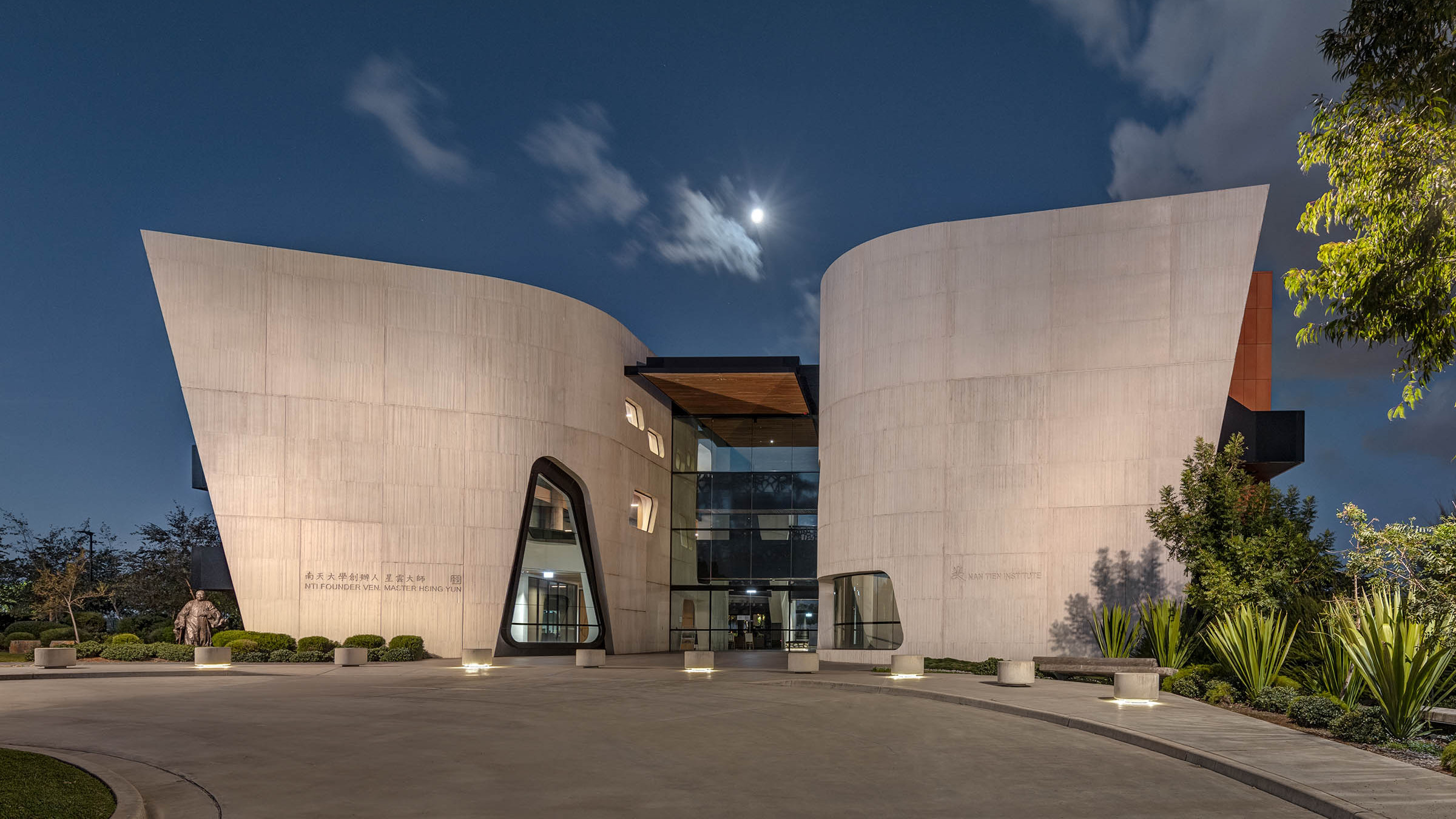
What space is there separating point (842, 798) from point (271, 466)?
2534cm

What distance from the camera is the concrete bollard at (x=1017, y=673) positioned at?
20250 mm

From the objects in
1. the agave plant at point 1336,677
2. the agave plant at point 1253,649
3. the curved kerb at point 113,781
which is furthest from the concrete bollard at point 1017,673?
the curved kerb at point 113,781

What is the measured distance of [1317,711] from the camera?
1278 cm

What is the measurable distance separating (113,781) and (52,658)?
1911 centimetres

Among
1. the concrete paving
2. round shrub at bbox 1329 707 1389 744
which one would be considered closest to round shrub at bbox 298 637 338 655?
the concrete paving

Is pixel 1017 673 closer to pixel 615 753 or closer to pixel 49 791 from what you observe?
pixel 615 753

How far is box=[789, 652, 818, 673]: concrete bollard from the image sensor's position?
24.5m

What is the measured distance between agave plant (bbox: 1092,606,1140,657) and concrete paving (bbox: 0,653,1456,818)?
462 centimetres

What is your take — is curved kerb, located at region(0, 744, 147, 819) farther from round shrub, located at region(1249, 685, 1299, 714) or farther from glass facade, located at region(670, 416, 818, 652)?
glass facade, located at region(670, 416, 818, 652)

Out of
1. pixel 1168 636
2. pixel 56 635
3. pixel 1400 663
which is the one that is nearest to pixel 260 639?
pixel 56 635

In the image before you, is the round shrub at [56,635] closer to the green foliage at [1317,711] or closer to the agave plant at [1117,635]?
the agave plant at [1117,635]

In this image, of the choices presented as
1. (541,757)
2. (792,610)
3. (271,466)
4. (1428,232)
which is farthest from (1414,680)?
(792,610)

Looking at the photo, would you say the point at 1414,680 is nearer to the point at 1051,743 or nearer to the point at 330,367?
the point at 1051,743

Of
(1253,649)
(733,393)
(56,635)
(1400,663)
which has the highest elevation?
(733,393)
